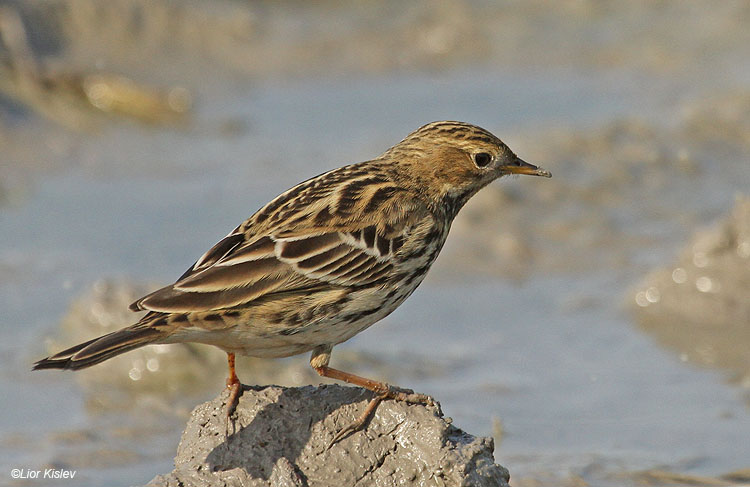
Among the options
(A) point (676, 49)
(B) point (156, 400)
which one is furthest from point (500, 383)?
(A) point (676, 49)

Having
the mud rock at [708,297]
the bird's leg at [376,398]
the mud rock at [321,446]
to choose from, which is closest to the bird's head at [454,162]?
the bird's leg at [376,398]

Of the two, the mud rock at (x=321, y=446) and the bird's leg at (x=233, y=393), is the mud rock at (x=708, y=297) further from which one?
the bird's leg at (x=233, y=393)

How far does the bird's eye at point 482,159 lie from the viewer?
794 cm

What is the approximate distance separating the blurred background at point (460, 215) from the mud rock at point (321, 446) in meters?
2.14

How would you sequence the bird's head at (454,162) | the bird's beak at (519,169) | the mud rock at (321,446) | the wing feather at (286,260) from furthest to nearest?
1. the bird's beak at (519,169)
2. the bird's head at (454,162)
3. the wing feather at (286,260)
4. the mud rock at (321,446)

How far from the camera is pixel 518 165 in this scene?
319 inches

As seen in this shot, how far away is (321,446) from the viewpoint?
671 cm

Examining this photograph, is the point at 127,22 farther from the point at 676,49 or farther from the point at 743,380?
the point at 743,380

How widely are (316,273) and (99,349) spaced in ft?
4.26

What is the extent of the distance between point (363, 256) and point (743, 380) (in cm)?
436

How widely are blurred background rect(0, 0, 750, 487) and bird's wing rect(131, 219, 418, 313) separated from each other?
231cm

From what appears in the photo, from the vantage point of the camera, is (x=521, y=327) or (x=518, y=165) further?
(x=521, y=327)

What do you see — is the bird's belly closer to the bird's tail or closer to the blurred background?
the bird's tail

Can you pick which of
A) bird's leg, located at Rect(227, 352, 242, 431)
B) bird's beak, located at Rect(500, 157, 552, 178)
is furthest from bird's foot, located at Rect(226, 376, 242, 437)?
bird's beak, located at Rect(500, 157, 552, 178)
